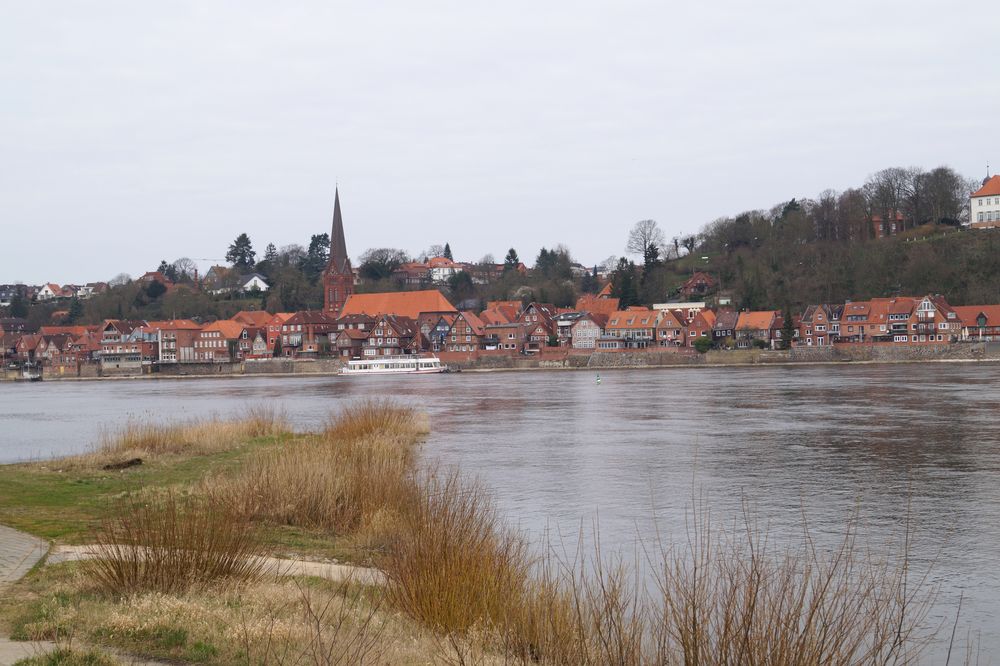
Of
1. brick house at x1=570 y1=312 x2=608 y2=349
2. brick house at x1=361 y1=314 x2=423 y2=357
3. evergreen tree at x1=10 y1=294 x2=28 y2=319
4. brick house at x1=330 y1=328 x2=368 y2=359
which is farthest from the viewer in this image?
evergreen tree at x1=10 y1=294 x2=28 y2=319

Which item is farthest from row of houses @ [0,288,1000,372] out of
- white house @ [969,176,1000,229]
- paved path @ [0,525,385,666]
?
paved path @ [0,525,385,666]

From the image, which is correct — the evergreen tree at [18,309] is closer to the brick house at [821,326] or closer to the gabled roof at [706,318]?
the gabled roof at [706,318]

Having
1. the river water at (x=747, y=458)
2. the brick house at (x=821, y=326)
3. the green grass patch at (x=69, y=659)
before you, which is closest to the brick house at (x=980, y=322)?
the brick house at (x=821, y=326)

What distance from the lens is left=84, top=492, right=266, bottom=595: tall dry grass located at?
29.8 ft

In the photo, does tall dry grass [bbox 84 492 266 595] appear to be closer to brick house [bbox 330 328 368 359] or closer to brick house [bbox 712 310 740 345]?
brick house [bbox 712 310 740 345]

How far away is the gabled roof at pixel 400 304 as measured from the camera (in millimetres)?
136500

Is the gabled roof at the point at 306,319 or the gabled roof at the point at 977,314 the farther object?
the gabled roof at the point at 306,319

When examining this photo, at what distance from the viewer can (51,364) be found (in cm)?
14125

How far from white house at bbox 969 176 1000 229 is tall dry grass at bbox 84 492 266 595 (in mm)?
132715

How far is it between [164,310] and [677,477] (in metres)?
153

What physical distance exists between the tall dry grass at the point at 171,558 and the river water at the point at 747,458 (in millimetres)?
6528

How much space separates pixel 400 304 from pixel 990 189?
8354cm

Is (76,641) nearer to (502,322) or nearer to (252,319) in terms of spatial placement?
(502,322)

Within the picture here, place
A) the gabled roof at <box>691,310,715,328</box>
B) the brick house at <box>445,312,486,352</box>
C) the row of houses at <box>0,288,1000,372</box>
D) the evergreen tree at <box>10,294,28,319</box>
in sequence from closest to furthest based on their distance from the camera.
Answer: the row of houses at <box>0,288,1000,372</box>, the gabled roof at <box>691,310,715,328</box>, the brick house at <box>445,312,486,352</box>, the evergreen tree at <box>10,294,28,319</box>
